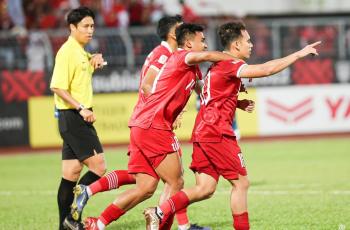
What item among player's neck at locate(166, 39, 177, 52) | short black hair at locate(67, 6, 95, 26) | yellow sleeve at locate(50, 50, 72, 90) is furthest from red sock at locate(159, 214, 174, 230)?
short black hair at locate(67, 6, 95, 26)

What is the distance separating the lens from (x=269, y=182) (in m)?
13.7

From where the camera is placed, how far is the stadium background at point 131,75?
20297 mm

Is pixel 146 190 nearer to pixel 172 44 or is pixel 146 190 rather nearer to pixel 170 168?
pixel 170 168

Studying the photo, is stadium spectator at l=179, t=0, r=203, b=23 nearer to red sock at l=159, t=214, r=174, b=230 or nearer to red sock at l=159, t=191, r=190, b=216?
red sock at l=159, t=214, r=174, b=230

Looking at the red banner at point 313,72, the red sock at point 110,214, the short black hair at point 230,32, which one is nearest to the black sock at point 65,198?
the red sock at point 110,214

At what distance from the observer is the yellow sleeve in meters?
9.07

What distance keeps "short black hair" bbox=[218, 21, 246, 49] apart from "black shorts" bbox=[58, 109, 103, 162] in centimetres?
192

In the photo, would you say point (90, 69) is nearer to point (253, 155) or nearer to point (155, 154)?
point (155, 154)

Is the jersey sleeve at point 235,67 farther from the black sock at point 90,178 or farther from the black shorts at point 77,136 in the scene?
the black sock at point 90,178

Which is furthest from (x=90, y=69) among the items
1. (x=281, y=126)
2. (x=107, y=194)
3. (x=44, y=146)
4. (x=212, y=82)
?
(x=281, y=126)

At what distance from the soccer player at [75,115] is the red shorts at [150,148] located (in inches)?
37.5

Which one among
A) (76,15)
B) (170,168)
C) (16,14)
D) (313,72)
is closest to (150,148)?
(170,168)

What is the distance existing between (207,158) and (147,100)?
88 centimetres

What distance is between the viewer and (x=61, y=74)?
912cm
